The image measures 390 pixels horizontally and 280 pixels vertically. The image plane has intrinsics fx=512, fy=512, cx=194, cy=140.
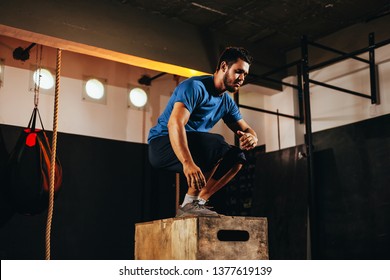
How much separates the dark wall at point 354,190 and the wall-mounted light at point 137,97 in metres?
2.26

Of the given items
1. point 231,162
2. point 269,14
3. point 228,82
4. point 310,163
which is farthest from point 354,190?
point 228,82

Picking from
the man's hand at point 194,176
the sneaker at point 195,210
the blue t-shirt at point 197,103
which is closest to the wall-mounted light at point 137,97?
the blue t-shirt at point 197,103

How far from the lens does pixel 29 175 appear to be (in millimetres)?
4941

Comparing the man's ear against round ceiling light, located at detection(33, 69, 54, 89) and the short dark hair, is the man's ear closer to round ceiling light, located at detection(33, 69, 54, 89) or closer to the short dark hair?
the short dark hair

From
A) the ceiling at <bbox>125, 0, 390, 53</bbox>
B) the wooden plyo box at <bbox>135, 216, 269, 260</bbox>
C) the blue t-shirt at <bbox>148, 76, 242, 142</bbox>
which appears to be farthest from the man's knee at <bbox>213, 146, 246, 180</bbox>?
the ceiling at <bbox>125, 0, 390, 53</bbox>

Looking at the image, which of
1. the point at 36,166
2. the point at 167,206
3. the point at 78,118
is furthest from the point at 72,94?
the point at 167,206

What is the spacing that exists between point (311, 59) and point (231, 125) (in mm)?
3273

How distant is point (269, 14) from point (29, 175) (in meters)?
3.03

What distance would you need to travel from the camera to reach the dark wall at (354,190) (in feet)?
16.1

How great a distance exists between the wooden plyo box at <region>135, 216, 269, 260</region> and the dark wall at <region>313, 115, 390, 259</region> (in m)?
2.33

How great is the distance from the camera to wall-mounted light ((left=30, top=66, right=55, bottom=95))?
573 centimetres

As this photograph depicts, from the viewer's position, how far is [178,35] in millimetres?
5602

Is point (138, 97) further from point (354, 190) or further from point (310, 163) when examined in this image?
point (354, 190)

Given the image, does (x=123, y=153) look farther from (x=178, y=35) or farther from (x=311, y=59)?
(x=311, y=59)
